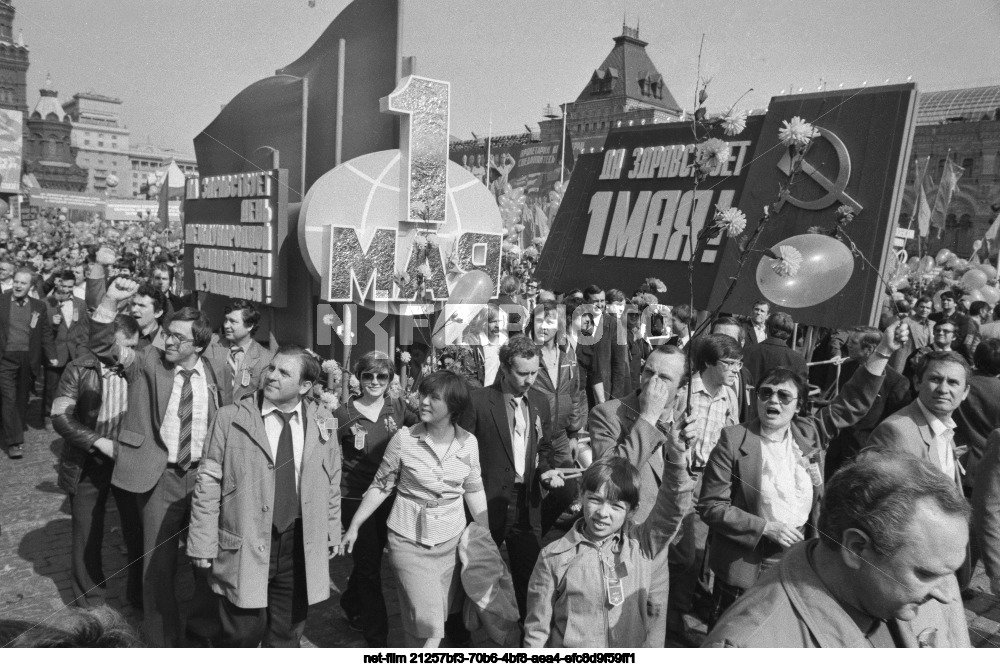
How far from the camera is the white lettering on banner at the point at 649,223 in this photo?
12062mm

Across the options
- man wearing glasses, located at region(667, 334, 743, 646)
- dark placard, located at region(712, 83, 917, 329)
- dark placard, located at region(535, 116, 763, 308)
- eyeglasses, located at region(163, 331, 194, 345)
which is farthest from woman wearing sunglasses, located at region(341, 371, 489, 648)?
dark placard, located at region(535, 116, 763, 308)

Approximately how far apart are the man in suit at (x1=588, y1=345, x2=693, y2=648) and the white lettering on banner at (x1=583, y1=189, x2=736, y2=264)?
336 inches

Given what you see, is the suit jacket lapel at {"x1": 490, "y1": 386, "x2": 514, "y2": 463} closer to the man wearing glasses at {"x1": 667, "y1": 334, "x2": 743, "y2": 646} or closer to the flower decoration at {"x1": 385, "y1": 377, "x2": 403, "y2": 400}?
the flower decoration at {"x1": 385, "y1": 377, "x2": 403, "y2": 400}

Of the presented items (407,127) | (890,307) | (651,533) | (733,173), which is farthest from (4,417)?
(890,307)

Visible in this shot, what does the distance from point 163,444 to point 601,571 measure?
7.53 feet

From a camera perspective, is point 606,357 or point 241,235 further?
point 241,235

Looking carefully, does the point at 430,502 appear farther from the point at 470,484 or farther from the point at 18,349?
the point at 18,349

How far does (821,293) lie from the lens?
5.55 meters

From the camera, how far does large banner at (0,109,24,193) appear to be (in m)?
2.30

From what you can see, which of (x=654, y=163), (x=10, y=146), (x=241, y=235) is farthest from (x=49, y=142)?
(x=654, y=163)

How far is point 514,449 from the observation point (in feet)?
12.7

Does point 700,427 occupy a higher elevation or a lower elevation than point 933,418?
lower

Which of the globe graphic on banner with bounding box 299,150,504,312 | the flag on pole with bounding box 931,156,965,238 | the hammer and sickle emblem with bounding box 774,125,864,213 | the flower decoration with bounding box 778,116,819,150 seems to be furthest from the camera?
the flag on pole with bounding box 931,156,965,238
